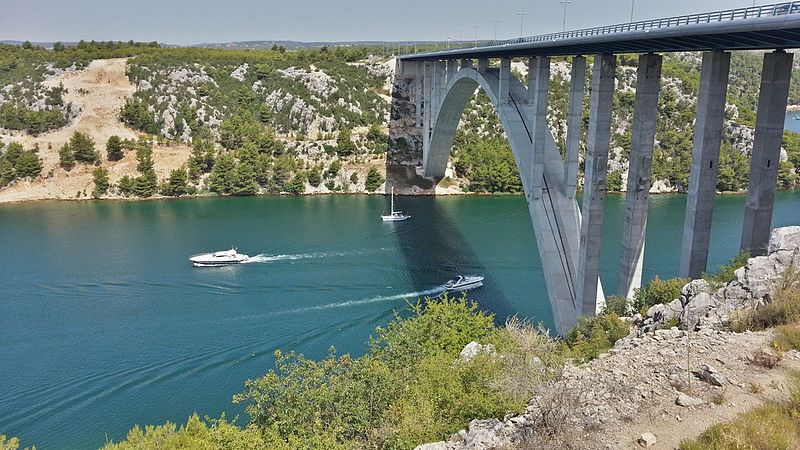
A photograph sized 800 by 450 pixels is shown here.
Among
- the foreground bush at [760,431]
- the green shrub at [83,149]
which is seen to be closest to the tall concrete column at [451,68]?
the green shrub at [83,149]

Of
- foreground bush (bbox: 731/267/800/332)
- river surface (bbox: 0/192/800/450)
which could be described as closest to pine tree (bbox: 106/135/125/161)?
river surface (bbox: 0/192/800/450)

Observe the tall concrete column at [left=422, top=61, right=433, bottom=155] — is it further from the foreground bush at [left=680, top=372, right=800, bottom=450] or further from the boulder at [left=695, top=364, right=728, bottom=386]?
the foreground bush at [left=680, top=372, right=800, bottom=450]

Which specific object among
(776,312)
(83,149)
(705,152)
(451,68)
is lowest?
(776,312)

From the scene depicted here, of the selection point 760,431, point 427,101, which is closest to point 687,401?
point 760,431

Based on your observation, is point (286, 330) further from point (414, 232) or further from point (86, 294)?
point (414, 232)

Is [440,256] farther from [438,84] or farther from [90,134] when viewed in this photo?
[90,134]

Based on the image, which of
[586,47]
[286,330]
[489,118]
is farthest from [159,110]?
[586,47]
